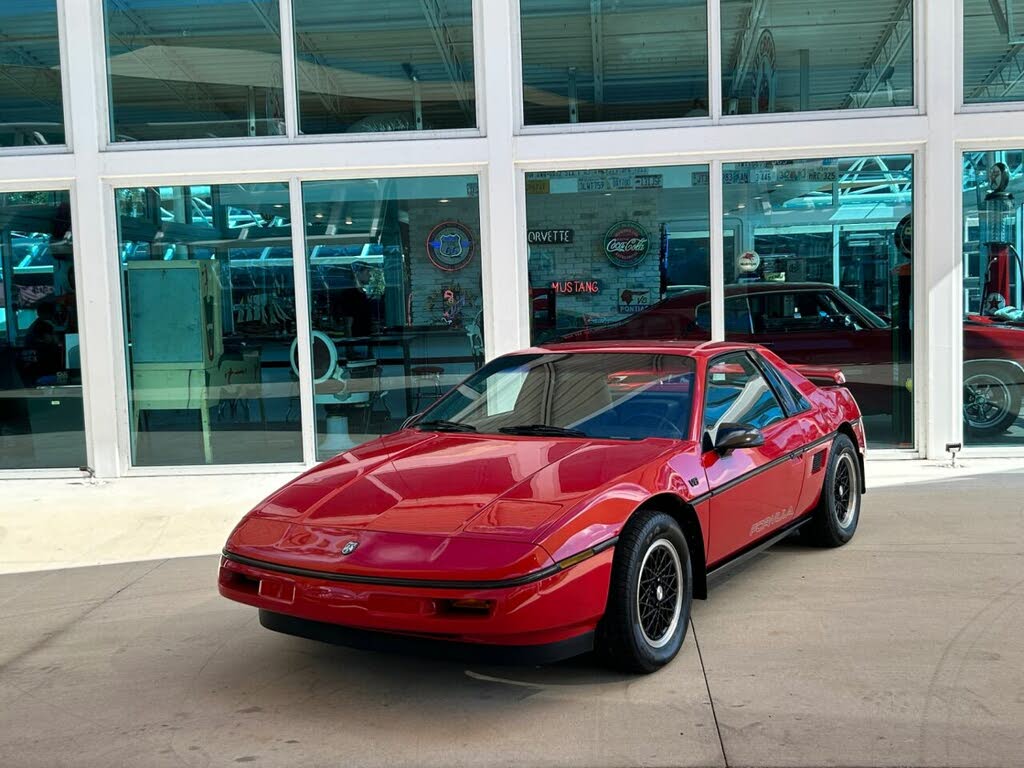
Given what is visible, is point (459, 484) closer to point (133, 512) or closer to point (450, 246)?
point (133, 512)

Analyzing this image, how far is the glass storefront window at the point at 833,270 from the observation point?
8.59 meters

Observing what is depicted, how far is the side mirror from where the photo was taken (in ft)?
14.2

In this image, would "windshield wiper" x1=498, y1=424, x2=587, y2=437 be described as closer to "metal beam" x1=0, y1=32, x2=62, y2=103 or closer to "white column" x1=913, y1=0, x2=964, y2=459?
"white column" x1=913, y1=0, x2=964, y2=459

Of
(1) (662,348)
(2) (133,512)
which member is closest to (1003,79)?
(1) (662,348)

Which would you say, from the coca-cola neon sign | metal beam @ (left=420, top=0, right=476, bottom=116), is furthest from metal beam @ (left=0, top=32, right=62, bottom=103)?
the coca-cola neon sign

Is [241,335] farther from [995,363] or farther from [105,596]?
[995,363]

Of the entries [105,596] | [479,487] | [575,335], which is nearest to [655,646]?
[479,487]

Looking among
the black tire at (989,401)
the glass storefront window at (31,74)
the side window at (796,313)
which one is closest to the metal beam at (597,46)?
the side window at (796,313)

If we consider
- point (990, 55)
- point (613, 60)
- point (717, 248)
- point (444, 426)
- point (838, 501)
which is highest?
point (613, 60)

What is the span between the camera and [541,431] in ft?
15.1

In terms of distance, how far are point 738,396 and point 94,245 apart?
6431 mm

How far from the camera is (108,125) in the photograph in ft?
29.3

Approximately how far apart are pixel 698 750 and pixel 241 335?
6.76m

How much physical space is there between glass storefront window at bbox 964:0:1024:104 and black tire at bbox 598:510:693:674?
21.0ft
